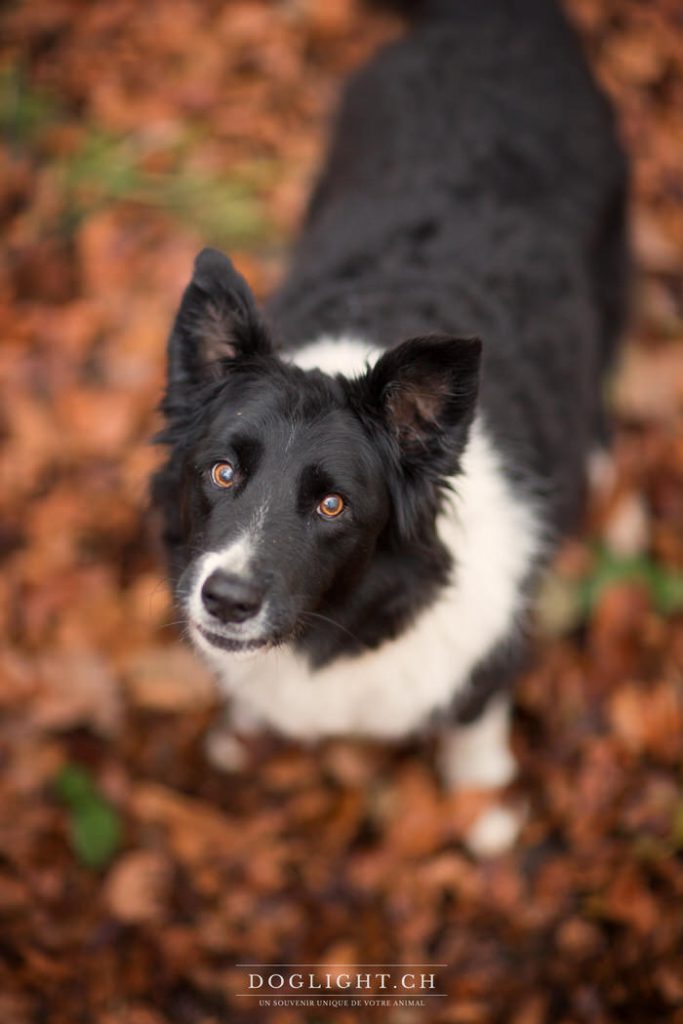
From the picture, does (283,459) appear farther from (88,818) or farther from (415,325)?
(88,818)

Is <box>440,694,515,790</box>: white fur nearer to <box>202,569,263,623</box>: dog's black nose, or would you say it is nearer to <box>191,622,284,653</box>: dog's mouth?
<box>191,622,284,653</box>: dog's mouth

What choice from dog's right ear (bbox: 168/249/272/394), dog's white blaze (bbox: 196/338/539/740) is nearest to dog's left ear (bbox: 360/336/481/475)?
dog's white blaze (bbox: 196/338/539/740)

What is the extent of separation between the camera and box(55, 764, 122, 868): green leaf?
11.9 ft

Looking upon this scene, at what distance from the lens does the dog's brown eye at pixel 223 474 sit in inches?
108

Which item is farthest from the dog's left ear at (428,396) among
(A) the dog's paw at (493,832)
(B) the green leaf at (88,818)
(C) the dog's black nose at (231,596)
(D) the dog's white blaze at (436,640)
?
(B) the green leaf at (88,818)

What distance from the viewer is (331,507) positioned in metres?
2.74

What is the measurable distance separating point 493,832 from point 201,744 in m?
1.49

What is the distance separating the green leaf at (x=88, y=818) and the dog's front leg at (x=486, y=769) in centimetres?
159

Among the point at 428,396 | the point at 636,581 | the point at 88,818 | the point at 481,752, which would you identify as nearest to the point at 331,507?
the point at 428,396

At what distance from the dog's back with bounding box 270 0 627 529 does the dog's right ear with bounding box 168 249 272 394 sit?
0.58m

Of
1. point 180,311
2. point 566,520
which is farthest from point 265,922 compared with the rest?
point 180,311

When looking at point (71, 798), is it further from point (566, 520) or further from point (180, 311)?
point (566, 520)

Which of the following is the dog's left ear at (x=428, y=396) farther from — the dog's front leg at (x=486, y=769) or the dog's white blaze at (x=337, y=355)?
the dog's front leg at (x=486, y=769)

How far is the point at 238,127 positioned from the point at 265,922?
5.31 meters
